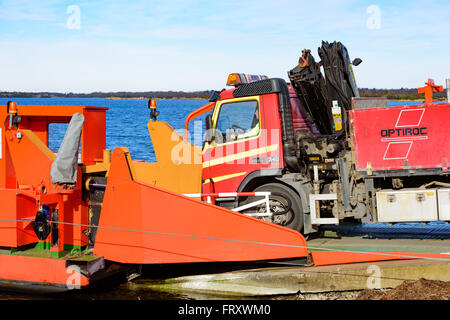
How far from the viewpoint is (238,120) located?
9.02m

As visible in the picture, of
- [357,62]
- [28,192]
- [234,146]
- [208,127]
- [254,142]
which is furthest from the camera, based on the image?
[357,62]

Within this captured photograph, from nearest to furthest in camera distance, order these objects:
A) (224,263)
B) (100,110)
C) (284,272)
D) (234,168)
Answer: (284,272), (224,263), (234,168), (100,110)

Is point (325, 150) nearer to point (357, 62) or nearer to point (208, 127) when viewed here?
point (357, 62)

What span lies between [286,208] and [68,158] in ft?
11.6

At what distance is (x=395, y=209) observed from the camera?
7902mm

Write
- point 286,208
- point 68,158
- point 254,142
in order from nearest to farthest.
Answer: point 68,158 → point 286,208 → point 254,142

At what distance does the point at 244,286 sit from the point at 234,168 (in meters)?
2.10

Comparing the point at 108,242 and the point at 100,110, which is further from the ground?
the point at 100,110

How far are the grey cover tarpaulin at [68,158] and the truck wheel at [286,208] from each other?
122 inches

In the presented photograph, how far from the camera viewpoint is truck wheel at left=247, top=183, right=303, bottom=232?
852cm

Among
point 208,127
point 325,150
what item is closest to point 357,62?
point 325,150
